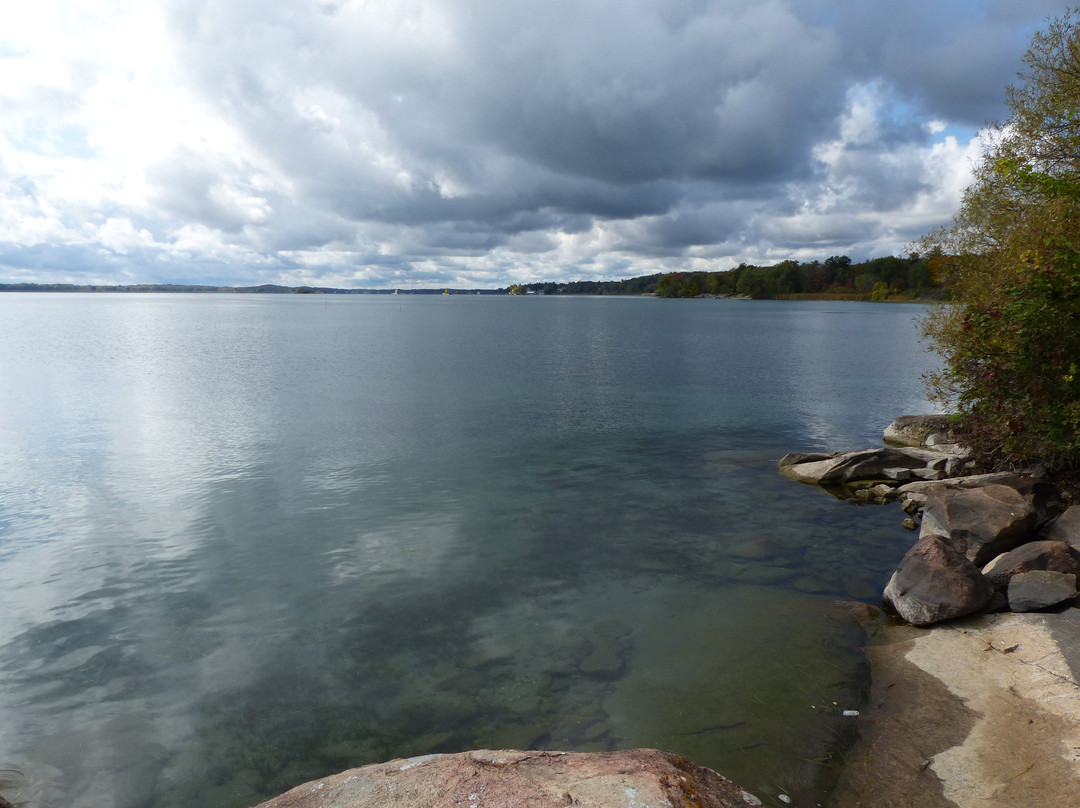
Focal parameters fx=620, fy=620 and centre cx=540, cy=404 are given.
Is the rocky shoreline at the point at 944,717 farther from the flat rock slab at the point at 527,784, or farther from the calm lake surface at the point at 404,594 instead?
the calm lake surface at the point at 404,594

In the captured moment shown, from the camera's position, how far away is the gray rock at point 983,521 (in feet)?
46.0

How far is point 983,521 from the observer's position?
47.1 feet

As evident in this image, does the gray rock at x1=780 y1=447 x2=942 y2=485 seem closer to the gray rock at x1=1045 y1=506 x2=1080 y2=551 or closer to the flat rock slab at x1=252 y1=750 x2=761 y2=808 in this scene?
the gray rock at x1=1045 y1=506 x2=1080 y2=551

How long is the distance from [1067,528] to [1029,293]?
6.11m

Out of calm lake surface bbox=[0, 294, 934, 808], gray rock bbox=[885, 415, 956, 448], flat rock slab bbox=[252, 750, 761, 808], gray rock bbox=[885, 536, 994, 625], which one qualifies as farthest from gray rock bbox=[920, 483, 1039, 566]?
gray rock bbox=[885, 415, 956, 448]

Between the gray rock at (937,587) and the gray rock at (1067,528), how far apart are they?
11.6ft

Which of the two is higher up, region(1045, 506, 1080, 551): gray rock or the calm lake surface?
region(1045, 506, 1080, 551): gray rock

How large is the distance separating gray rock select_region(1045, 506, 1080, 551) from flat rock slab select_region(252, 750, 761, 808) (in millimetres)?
12460

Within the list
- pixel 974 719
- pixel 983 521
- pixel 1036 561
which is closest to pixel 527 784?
pixel 974 719

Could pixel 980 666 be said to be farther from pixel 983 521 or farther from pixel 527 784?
pixel 527 784

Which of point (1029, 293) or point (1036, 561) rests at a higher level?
point (1029, 293)

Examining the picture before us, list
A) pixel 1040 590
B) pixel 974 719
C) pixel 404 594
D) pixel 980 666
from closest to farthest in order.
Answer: pixel 974 719 < pixel 980 666 < pixel 1040 590 < pixel 404 594

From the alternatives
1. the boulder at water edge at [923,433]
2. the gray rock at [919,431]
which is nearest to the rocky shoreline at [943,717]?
the boulder at water edge at [923,433]

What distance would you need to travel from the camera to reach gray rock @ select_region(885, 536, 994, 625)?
1142cm
